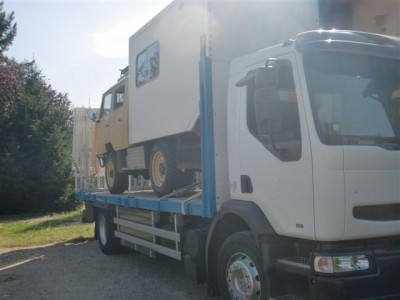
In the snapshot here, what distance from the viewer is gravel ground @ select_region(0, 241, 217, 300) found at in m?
6.43

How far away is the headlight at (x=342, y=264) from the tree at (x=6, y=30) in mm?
22632

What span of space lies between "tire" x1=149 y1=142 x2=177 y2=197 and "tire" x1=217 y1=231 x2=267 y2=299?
2.11 m

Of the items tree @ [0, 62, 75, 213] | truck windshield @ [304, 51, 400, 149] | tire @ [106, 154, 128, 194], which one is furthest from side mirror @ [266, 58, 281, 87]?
tree @ [0, 62, 75, 213]

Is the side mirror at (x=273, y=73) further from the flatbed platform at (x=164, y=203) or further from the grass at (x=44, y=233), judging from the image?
the grass at (x=44, y=233)

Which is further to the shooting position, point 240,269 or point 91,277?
point 91,277

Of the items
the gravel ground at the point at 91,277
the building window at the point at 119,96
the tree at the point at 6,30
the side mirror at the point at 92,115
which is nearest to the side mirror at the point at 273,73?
the gravel ground at the point at 91,277

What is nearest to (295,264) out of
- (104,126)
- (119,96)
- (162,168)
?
(162,168)

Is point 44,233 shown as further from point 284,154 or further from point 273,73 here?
point 273,73

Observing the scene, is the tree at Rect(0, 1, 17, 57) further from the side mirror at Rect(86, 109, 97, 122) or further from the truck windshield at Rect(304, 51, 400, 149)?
the truck windshield at Rect(304, 51, 400, 149)

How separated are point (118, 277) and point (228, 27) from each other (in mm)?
4373

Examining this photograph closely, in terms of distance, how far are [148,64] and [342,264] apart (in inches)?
183

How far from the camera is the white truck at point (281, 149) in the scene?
3789mm

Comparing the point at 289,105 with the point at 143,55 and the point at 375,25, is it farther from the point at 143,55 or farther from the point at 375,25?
the point at 375,25

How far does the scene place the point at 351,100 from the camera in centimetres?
404
